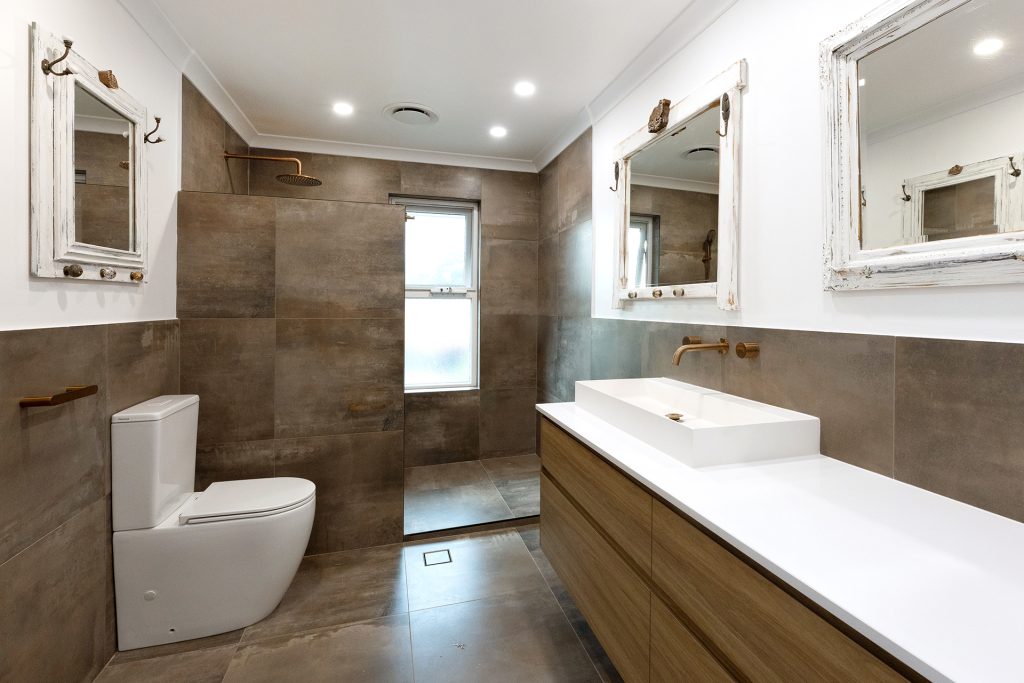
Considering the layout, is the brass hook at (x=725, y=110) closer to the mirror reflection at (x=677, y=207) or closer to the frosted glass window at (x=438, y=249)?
the mirror reflection at (x=677, y=207)

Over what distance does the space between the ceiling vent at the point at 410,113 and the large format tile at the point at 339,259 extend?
2.45ft

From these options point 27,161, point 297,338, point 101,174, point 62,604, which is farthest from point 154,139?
point 62,604

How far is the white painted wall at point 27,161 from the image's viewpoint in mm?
1227

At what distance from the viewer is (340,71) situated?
234cm

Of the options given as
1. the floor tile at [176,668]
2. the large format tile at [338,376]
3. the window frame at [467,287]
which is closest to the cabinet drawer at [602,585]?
the large format tile at [338,376]

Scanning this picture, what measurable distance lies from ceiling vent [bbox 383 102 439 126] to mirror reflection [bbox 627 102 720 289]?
1.30 metres

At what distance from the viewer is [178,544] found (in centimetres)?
173

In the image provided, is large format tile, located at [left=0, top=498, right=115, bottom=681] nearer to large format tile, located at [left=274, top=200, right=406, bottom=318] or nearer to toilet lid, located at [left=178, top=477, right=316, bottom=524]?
toilet lid, located at [left=178, top=477, right=316, bottom=524]

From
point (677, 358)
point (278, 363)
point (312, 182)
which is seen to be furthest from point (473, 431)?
point (677, 358)

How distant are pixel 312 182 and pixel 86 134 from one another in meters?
1.24

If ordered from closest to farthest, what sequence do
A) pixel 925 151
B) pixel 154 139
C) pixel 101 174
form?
pixel 925 151
pixel 101 174
pixel 154 139

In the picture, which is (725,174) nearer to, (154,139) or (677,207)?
(677,207)

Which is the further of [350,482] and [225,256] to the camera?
[350,482]

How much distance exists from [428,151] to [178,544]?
282 cm
